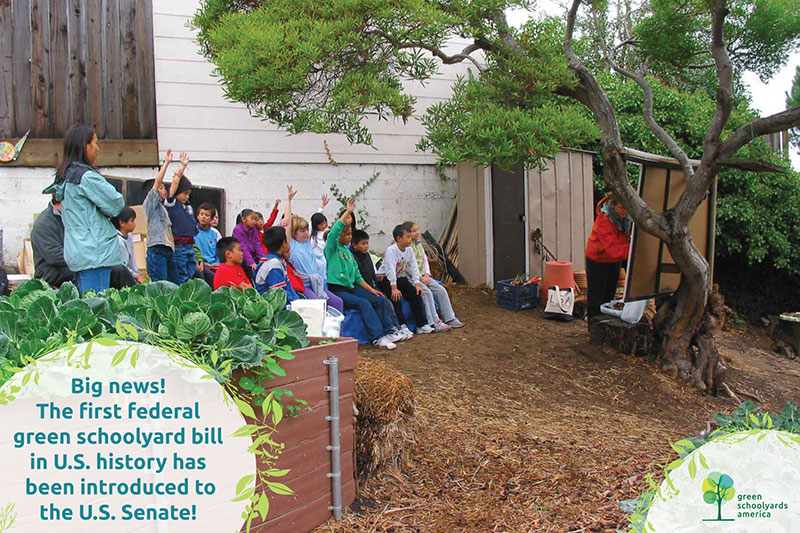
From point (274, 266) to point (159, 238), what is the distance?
43.0 inches

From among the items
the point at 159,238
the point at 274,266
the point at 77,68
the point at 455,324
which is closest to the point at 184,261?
the point at 159,238

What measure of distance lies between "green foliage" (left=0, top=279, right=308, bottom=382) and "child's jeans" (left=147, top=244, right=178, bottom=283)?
307 cm

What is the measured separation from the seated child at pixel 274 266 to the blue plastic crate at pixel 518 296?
3.65 meters

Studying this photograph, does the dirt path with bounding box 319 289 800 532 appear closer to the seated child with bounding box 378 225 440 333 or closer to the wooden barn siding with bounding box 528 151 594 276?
the seated child with bounding box 378 225 440 333

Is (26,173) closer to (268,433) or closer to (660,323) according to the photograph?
(268,433)

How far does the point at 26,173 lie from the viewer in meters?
7.86

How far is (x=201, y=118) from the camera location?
343 inches

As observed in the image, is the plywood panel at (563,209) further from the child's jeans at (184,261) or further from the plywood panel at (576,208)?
the child's jeans at (184,261)

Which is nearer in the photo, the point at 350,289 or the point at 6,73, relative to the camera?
the point at 350,289

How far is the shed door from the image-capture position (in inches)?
371

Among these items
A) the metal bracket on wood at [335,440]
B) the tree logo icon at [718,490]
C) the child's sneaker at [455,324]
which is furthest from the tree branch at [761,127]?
the tree logo icon at [718,490]

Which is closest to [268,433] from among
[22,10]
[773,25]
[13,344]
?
[13,344]

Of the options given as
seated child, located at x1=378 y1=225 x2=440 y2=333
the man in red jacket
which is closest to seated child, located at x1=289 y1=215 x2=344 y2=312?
seated child, located at x1=378 y1=225 x2=440 y2=333

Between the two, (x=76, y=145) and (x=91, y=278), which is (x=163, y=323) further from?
(x=76, y=145)
